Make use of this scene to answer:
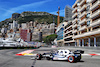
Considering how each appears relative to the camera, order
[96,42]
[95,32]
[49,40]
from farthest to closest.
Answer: [49,40] < [96,42] < [95,32]

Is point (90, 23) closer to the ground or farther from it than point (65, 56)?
farther from it

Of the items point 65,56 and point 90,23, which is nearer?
point 65,56

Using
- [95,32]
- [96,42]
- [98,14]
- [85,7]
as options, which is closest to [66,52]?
[95,32]

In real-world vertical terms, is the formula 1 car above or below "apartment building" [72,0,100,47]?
below

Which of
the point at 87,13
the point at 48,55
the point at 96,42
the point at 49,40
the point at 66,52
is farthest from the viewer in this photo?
the point at 49,40

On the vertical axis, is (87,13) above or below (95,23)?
above

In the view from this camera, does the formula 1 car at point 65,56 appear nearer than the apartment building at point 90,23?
Answer: Yes

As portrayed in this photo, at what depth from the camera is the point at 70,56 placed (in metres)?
12.3

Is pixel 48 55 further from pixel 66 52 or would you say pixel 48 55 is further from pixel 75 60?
pixel 75 60

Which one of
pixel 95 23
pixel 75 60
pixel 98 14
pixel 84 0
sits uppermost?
pixel 84 0

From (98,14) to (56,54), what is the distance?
110 ft

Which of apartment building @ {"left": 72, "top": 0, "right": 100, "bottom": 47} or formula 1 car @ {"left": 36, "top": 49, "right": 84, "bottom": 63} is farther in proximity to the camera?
apartment building @ {"left": 72, "top": 0, "right": 100, "bottom": 47}

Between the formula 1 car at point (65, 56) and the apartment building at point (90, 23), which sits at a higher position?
the apartment building at point (90, 23)

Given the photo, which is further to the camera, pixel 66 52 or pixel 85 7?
pixel 85 7
